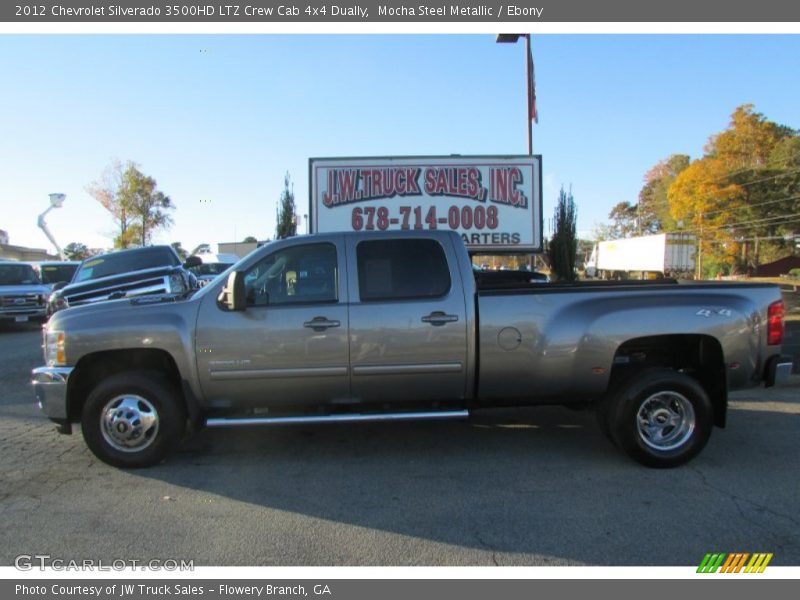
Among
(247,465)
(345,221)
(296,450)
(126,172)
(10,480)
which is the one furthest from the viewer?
(126,172)

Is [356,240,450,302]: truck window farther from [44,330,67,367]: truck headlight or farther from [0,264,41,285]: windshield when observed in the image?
[0,264,41,285]: windshield

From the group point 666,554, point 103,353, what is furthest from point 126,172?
point 666,554

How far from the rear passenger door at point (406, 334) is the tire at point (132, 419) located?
1551 millimetres

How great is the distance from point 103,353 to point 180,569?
224 cm

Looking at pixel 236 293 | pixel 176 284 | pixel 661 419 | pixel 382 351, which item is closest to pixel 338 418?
pixel 382 351

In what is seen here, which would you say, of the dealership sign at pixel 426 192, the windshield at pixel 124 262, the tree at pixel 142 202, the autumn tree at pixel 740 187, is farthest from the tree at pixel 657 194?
the windshield at pixel 124 262

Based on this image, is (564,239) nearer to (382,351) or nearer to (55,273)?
(382,351)

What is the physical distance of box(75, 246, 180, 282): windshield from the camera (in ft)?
35.3

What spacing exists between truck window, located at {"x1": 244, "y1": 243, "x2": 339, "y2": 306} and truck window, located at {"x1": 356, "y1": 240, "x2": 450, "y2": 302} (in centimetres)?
27

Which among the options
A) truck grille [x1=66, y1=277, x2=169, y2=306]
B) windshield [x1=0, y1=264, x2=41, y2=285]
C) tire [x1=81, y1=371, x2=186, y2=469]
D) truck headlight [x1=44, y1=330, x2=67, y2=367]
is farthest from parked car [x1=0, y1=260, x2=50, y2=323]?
tire [x1=81, y1=371, x2=186, y2=469]

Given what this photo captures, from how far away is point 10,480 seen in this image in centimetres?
471

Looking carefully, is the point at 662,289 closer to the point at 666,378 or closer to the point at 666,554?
the point at 666,378

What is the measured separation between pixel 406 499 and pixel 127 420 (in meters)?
2.42

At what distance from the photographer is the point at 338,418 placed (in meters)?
4.79
